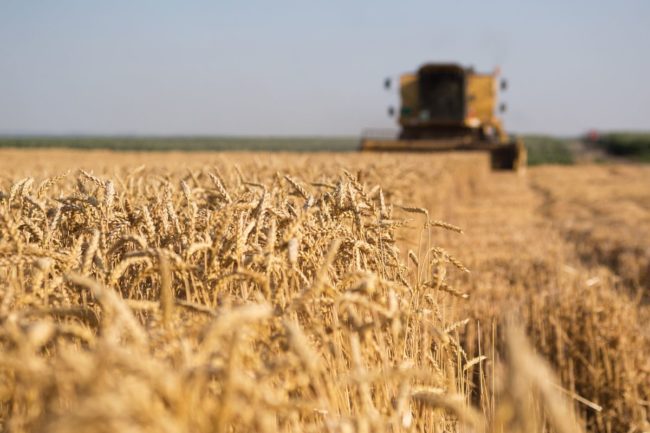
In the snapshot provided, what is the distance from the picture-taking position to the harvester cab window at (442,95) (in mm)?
22391

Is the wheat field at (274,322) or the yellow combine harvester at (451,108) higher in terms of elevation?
the yellow combine harvester at (451,108)

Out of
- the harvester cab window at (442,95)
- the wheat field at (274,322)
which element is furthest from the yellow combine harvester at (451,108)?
the wheat field at (274,322)

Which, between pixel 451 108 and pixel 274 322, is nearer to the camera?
pixel 274 322

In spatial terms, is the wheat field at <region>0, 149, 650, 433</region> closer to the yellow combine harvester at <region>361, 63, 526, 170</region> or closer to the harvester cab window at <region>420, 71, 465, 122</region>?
the yellow combine harvester at <region>361, 63, 526, 170</region>

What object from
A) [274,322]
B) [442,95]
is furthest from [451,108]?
[274,322]

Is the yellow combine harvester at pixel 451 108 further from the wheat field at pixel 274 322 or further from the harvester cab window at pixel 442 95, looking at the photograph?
the wheat field at pixel 274 322

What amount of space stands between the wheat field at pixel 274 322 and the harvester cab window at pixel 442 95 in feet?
52.8

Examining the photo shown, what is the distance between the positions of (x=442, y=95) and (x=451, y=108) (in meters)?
0.52

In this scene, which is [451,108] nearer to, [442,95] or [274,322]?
[442,95]

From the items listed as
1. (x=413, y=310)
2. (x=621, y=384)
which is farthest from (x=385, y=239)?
(x=621, y=384)

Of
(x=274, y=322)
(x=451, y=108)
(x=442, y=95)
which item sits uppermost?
(x=442, y=95)

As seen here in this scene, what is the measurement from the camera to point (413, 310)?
7.78 ft

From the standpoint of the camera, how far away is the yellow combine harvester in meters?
22.1

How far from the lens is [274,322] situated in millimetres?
1788
